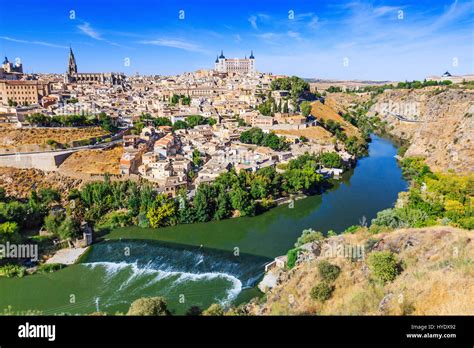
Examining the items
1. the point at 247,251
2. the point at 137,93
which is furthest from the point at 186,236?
the point at 137,93

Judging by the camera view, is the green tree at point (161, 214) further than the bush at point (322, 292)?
Yes

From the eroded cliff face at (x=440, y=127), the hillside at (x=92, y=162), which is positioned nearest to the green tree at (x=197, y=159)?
the hillside at (x=92, y=162)

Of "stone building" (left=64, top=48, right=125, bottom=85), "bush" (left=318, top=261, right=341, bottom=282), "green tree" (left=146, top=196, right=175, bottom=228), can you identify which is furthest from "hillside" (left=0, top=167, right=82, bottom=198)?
"stone building" (left=64, top=48, right=125, bottom=85)

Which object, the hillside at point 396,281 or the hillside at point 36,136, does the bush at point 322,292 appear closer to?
the hillside at point 396,281

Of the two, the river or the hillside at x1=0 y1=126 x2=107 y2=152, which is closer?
the river

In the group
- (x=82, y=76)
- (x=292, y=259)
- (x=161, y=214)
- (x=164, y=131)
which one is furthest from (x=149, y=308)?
(x=82, y=76)

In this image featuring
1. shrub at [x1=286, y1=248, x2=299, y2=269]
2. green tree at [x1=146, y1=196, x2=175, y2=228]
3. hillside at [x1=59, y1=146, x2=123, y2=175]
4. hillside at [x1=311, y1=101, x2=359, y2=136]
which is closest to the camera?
shrub at [x1=286, y1=248, x2=299, y2=269]

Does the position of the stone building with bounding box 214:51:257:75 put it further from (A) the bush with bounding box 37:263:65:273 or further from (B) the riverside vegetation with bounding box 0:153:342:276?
(A) the bush with bounding box 37:263:65:273
